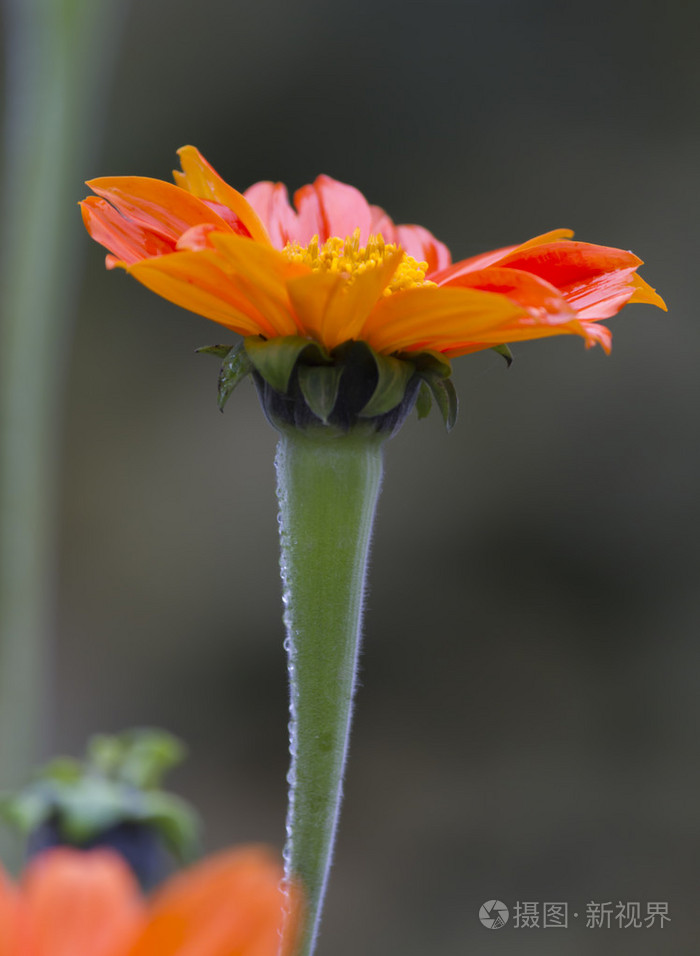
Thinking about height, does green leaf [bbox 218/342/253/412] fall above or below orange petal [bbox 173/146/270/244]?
below

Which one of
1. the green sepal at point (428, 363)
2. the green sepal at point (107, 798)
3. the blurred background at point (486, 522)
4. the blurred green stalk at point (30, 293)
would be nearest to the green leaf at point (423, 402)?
the green sepal at point (428, 363)

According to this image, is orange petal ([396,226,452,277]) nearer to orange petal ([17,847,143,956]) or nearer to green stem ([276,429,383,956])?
green stem ([276,429,383,956])

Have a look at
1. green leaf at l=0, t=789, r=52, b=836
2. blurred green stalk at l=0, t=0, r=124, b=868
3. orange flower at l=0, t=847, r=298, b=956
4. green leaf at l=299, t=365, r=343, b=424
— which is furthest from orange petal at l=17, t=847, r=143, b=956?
blurred green stalk at l=0, t=0, r=124, b=868

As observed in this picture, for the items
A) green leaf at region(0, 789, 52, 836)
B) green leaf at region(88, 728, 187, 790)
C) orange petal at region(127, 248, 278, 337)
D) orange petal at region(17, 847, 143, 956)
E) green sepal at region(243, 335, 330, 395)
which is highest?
orange petal at region(127, 248, 278, 337)

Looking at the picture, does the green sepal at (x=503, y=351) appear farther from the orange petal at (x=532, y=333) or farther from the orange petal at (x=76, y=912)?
the orange petal at (x=76, y=912)

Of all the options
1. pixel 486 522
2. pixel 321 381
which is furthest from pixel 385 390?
pixel 486 522

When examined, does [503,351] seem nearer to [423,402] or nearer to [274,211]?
[423,402]

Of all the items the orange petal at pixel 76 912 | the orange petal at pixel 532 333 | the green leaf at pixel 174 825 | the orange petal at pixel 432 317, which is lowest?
the green leaf at pixel 174 825

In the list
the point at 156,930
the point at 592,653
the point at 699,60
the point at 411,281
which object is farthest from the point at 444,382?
the point at 699,60
